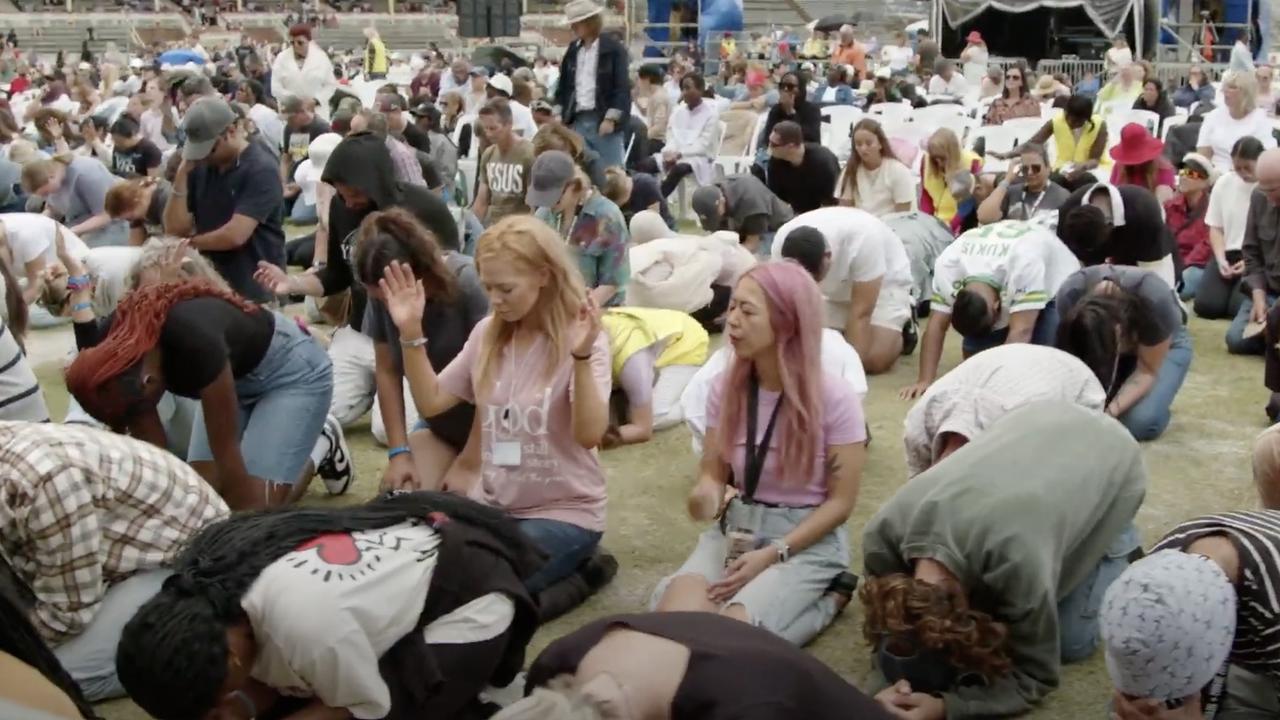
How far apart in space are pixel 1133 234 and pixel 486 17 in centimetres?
2201

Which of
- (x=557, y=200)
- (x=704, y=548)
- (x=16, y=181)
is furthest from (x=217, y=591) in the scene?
(x=16, y=181)

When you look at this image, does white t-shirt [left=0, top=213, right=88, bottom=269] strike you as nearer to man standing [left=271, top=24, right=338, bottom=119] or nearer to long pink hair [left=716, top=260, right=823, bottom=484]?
long pink hair [left=716, top=260, right=823, bottom=484]

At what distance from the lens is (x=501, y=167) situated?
888 centimetres

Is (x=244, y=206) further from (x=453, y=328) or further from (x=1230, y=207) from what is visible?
(x=1230, y=207)

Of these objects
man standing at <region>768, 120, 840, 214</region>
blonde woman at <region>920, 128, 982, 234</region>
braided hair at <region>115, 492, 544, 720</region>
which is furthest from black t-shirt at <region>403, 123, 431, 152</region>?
braided hair at <region>115, 492, 544, 720</region>

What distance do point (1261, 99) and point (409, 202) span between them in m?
11.0

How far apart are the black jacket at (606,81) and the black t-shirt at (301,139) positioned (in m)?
2.82

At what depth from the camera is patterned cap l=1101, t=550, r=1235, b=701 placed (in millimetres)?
2758

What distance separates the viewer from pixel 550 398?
4113 millimetres

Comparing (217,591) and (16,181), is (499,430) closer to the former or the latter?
(217,591)

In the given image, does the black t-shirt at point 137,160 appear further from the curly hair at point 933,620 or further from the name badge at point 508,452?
the curly hair at point 933,620

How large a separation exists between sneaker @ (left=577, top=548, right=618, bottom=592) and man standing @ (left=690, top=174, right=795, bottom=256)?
367 centimetres

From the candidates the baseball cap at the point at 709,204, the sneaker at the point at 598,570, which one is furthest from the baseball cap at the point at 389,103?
the sneaker at the point at 598,570

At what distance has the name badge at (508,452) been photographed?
4.16 metres
